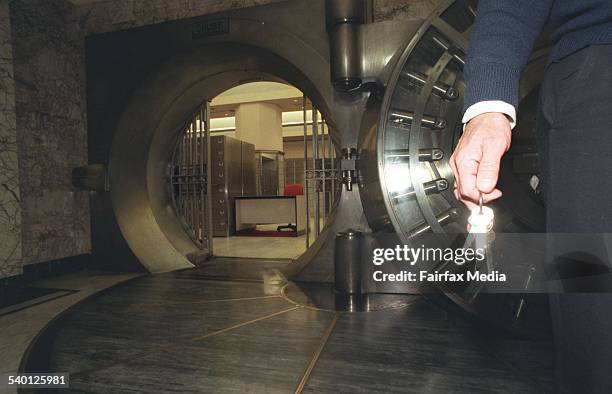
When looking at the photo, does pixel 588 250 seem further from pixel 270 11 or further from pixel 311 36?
pixel 270 11

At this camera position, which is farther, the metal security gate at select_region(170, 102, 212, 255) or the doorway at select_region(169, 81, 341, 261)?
the metal security gate at select_region(170, 102, 212, 255)

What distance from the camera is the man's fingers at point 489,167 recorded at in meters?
0.55

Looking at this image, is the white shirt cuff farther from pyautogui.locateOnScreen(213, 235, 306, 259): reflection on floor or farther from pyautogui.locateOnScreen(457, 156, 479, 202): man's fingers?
pyautogui.locateOnScreen(213, 235, 306, 259): reflection on floor

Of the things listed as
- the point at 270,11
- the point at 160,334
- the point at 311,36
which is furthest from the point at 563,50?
the point at 270,11

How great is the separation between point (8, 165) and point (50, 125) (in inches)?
23.6

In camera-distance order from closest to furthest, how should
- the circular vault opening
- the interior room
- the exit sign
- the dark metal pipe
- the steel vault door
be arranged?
the interior room
the steel vault door
the dark metal pipe
the exit sign
the circular vault opening

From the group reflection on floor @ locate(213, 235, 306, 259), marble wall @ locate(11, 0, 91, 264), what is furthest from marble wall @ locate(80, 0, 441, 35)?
reflection on floor @ locate(213, 235, 306, 259)

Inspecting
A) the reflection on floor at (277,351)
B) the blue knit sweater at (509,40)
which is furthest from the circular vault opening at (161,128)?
the blue knit sweater at (509,40)

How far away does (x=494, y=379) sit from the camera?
1195 mm

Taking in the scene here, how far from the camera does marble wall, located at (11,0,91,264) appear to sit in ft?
8.57

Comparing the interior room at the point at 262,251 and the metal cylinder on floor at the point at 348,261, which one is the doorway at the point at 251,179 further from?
the metal cylinder on floor at the point at 348,261

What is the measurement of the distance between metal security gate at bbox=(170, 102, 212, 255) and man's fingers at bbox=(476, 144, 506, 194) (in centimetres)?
326

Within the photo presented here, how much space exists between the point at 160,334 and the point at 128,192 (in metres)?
1.70

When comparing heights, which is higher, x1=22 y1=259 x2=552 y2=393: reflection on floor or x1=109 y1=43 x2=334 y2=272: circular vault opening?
x1=109 y1=43 x2=334 y2=272: circular vault opening
